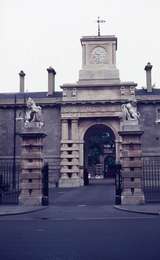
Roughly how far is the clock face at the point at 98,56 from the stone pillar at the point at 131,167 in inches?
935

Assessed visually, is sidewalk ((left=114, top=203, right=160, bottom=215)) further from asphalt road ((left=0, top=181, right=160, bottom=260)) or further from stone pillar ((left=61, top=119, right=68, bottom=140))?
stone pillar ((left=61, top=119, right=68, bottom=140))

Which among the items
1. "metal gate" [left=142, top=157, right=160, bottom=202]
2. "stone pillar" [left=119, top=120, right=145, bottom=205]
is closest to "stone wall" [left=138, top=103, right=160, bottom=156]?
"metal gate" [left=142, top=157, right=160, bottom=202]

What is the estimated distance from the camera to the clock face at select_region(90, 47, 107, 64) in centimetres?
4200

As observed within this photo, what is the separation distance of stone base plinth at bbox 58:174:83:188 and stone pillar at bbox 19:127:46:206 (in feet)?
65.0

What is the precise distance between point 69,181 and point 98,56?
44.9 feet

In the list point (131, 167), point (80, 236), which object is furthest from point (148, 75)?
point (80, 236)

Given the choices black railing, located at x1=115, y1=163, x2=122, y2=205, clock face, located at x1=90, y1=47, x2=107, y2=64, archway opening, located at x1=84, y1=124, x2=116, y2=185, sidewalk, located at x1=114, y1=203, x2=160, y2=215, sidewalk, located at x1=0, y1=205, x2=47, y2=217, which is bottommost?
sidewalk, located at x1=0, y1=205, x2=47, y2=217

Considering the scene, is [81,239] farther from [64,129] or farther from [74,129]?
[64,129]

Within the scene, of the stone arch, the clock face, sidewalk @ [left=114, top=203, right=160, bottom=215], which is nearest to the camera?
sidewalk @ [left=114, top=203, right=160, bottom=215]

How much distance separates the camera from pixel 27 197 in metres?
19.3

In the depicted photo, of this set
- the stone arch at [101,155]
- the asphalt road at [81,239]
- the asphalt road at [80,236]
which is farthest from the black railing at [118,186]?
the stone arch at [101,155]

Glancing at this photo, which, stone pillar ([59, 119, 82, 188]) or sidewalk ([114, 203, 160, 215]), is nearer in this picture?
sidewalk ([114, 203, 160, 215])

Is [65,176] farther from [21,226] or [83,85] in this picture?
[21,226]

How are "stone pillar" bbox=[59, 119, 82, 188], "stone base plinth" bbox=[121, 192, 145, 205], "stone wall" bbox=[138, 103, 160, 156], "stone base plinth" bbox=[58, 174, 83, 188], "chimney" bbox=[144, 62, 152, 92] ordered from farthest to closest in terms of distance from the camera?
"chimney" bbox=[144, 62, 152, 92]
"stone wall" bbox=[138, 103, 160, 156]
"stone pillar" bbox=[59, 119, 82, 188]
"stone base plinth" bbox=[58, 174, 83, 188]
"stone base plinth" bbox=[121, 192, 145, 205]
